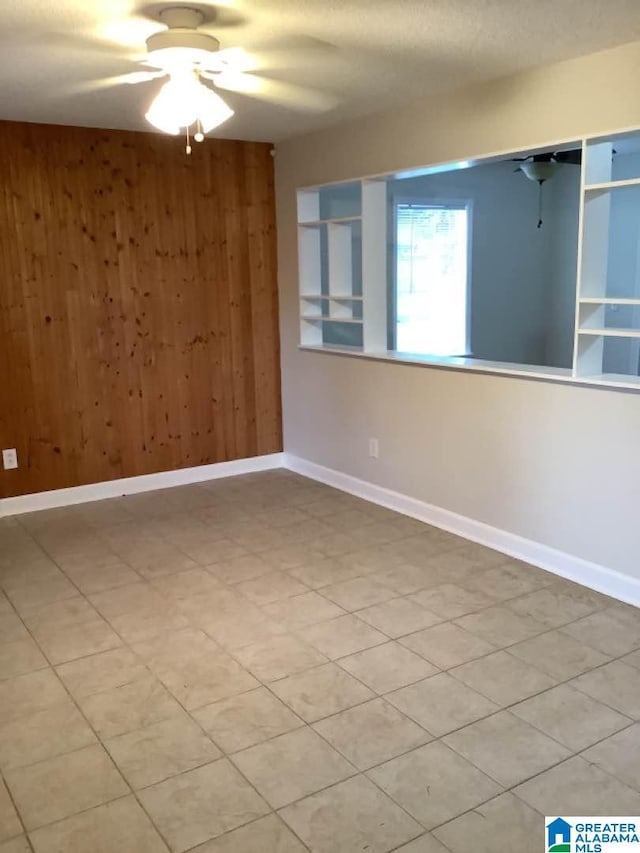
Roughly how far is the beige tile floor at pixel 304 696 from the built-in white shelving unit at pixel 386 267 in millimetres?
1154

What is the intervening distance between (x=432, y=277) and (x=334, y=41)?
3.64 metres

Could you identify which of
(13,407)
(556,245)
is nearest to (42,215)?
(13,407)

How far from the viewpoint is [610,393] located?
3.24 metres

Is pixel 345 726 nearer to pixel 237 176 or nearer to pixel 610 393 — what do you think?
pixel 610 393

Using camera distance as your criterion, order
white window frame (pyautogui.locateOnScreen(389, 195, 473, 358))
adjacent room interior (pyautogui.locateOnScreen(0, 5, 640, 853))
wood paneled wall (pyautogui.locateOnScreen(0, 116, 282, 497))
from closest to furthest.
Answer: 1. adjacent room interior (pyautogui.locateOnScreen(0, 5, 640, 853))
2. wood paneled wall (pyautogui.locateOnScreen(0, 116, 282, 497))
3. white window frame (pyautogui.locateOnScreen(389, 195, 473, 358))

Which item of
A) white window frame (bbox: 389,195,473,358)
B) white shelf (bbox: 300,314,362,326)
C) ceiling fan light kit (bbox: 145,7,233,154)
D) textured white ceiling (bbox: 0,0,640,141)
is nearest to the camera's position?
textured white ceiling (bbox: 0,0,640,141)

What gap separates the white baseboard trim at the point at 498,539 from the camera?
3332 millimetres

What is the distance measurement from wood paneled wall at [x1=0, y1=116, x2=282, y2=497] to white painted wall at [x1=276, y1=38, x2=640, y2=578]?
0.31 m

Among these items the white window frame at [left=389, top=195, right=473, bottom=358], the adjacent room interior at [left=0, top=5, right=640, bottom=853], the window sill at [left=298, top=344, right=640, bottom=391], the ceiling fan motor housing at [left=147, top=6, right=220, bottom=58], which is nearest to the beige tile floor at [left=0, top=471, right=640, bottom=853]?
the adjacent room interior at [left=0, top=5, right=640, bottom=853]

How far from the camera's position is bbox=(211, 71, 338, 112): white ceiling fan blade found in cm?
340

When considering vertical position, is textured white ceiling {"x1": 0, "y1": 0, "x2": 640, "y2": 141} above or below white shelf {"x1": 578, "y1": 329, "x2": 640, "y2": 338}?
above

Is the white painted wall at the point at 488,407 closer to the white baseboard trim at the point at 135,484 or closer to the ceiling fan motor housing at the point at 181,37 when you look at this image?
the white baseboard trim at the point at 135,484

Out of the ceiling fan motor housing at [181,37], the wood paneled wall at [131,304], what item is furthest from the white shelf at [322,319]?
the ceiling fan motor housing at [181,37]

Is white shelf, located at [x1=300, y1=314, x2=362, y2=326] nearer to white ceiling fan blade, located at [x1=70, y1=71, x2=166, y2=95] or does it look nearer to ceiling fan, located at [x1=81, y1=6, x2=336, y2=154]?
ceiling fan, located at [x1=81, y1=6, x2=336, y2=154]
